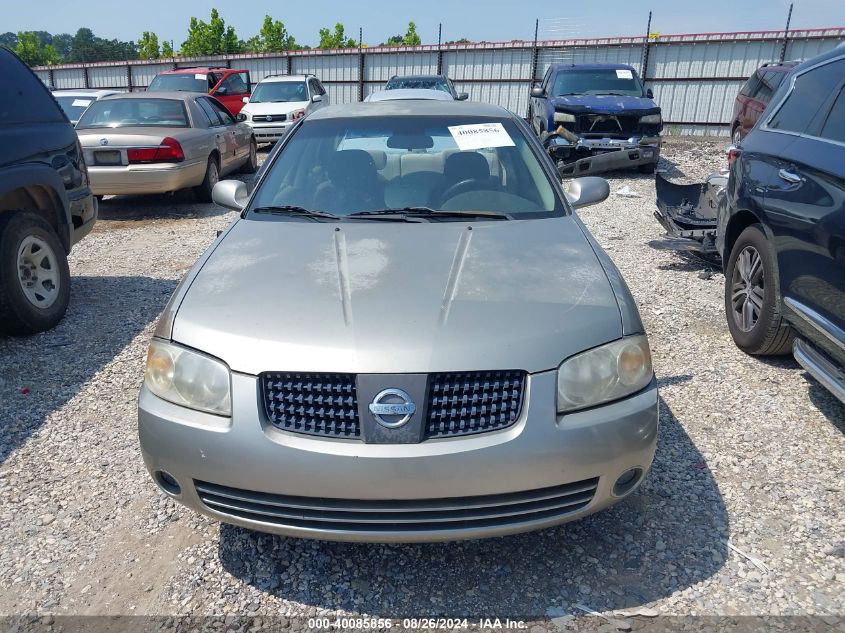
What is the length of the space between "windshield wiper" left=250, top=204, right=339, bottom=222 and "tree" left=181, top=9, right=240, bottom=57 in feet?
126

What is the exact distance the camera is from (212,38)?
38.7 m

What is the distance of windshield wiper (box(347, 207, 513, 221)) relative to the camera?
3258mm

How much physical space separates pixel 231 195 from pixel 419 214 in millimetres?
1156

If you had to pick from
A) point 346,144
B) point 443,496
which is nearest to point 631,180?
point 346,144

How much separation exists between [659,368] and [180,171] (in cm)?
663

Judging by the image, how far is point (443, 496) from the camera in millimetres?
2098

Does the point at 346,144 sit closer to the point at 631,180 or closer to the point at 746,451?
the point at 746,451

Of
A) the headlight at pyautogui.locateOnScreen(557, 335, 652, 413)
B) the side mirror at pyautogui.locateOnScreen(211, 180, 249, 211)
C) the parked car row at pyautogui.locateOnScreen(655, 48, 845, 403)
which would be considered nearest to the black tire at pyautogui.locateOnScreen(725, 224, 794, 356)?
the parked car row at pyautogui.locateOnScreen(655, 48, 845, 403)

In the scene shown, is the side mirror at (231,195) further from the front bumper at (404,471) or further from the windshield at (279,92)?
the windshield at (279,92)

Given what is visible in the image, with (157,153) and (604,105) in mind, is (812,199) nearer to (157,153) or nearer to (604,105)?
(157,153)

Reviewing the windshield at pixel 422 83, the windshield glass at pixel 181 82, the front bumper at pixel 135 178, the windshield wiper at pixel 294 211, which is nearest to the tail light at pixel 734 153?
the windshield wiper at pixel 294 211

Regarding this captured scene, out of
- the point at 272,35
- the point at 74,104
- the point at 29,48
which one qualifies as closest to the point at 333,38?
the point at 272,35

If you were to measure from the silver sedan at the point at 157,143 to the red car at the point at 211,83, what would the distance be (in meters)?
5.51

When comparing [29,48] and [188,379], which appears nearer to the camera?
[188,379]
